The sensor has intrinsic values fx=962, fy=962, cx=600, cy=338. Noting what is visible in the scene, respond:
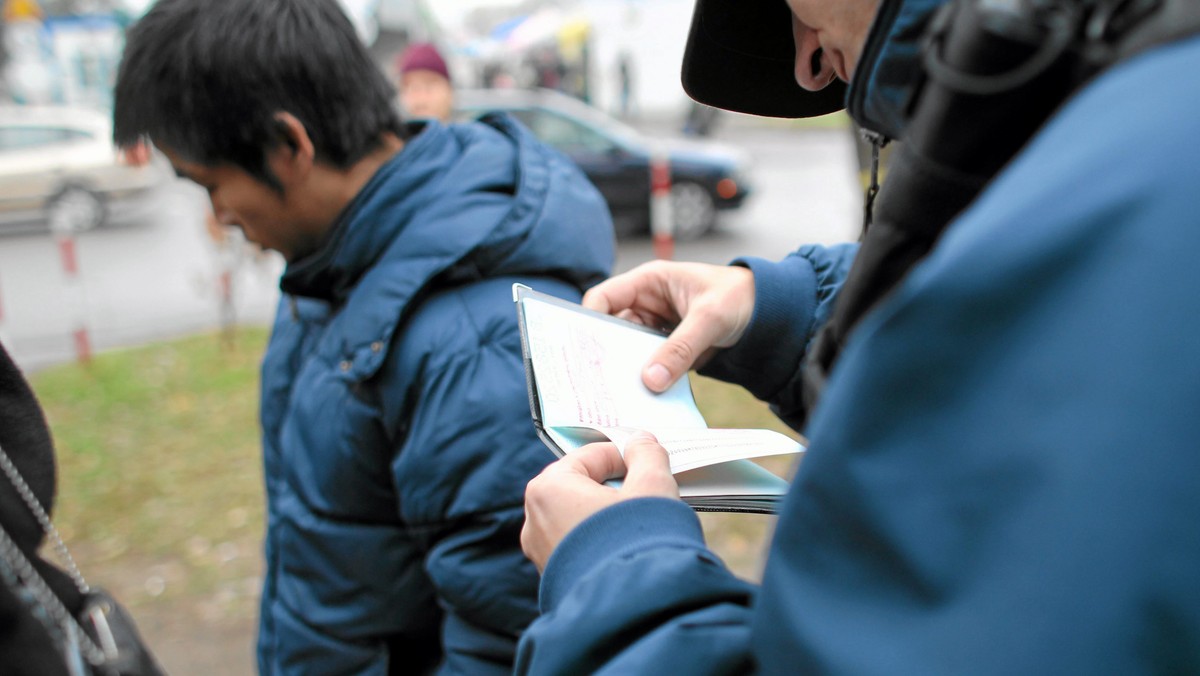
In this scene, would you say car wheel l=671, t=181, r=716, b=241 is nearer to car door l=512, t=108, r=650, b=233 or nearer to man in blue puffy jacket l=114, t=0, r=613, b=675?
car door l=512, t=108, r=650, b=233

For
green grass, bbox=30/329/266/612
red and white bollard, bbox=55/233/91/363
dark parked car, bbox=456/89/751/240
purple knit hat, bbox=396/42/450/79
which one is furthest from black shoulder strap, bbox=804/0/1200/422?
dark parked car, bbox=456/89/751/240

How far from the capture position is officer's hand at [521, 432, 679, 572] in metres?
0.88

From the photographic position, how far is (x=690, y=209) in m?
10.5

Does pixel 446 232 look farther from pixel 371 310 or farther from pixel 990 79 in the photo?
pixel 990 79

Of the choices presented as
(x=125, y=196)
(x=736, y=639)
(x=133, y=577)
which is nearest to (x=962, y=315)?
A: (x=736, y=639)

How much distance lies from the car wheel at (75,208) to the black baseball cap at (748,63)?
13.0 meters

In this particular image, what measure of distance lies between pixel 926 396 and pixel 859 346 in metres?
0.05

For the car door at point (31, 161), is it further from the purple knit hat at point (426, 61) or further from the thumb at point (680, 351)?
the thumb at point (680, 351)

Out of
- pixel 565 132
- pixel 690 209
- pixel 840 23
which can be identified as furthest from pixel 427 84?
pixel 690 209

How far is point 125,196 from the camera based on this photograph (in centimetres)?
1307

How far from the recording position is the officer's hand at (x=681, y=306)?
52.1 inches

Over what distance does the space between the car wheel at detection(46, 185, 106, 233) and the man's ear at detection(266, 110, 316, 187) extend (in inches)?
494

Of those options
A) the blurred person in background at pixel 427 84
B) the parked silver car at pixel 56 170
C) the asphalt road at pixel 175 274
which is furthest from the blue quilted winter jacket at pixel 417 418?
the parked silver car at pixel 56 170

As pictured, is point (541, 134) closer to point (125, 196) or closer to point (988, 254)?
point (125, 196)
